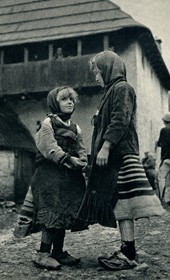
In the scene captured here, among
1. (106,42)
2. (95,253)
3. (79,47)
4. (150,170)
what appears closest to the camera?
(95,253)

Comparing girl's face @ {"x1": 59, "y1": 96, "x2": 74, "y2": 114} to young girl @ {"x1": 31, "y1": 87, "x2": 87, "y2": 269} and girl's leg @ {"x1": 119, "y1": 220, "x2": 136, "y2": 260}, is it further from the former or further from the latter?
girl's leg @ {"x1": 119, "y1": 220, "x2": 136, "y2": 260}

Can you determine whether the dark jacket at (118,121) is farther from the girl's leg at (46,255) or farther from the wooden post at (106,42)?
the wooden post at (106,42)

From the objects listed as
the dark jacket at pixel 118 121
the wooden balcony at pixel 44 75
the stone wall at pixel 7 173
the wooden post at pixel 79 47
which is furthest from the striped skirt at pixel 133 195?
the wooden post at pixel 79 47

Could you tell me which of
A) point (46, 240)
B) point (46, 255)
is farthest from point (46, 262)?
point (46, 240)

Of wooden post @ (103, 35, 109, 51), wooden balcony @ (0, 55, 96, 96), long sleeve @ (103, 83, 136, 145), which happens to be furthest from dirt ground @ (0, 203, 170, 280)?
wooden post @ (103, 35, 109, 51)

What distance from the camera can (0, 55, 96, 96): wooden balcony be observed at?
45.5 ft

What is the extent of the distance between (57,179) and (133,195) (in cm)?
66

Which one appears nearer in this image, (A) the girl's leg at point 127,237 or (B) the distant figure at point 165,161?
(A) the girl's leg at point 127,237

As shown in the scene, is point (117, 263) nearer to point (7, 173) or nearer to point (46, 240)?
point (46, 240)

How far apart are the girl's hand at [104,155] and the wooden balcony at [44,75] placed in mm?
10770

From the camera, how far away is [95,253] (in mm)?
3707

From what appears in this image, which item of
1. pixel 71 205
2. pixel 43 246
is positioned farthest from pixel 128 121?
pixel 43 246

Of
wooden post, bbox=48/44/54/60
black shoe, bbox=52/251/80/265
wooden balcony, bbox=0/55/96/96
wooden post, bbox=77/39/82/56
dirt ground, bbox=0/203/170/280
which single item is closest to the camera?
dirt ground, bbox=0/203/170/280

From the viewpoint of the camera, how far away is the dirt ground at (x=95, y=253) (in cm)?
290
